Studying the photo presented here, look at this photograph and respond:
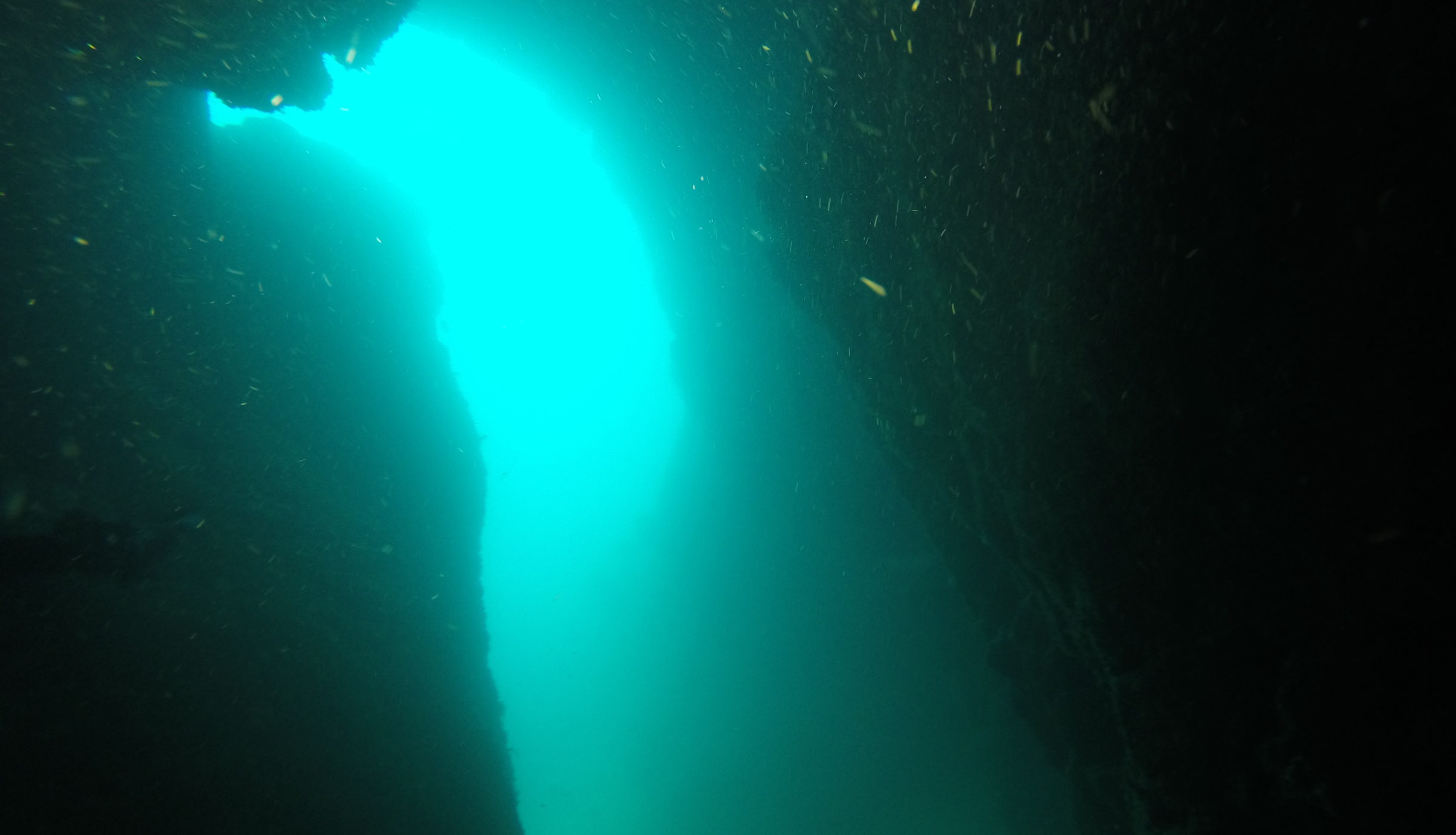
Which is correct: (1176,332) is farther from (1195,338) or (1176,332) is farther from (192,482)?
(192,482)

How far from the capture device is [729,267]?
1002 centimetres

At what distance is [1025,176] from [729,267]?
6832mm

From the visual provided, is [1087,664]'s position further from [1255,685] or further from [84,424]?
[84,424]

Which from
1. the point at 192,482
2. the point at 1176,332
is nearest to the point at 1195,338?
the point at 1176,332

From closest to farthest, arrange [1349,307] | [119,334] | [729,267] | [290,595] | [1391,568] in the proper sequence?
[1349,307], [1391,568], [119,334], [290,595], [729,267]

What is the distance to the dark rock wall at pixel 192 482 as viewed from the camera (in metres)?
3.74

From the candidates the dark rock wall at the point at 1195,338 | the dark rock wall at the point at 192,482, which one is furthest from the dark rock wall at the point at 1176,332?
the dark rock wall at the point at 192,482

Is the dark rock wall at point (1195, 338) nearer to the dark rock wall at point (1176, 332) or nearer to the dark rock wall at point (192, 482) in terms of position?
the dark rock wall at point (1176, 332)

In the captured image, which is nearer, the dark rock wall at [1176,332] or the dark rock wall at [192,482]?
the dark rock wall at [1176,332]

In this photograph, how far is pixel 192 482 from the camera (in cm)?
469

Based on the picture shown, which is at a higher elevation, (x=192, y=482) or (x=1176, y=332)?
(x=192, y=482)

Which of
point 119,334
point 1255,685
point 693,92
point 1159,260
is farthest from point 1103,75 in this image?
point 119,334

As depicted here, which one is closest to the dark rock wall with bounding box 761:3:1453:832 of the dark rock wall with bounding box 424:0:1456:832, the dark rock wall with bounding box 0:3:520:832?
the dark rock wall with bounding box 424:0:1456:832

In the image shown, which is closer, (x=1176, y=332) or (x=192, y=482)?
(x=1176, y=332)
